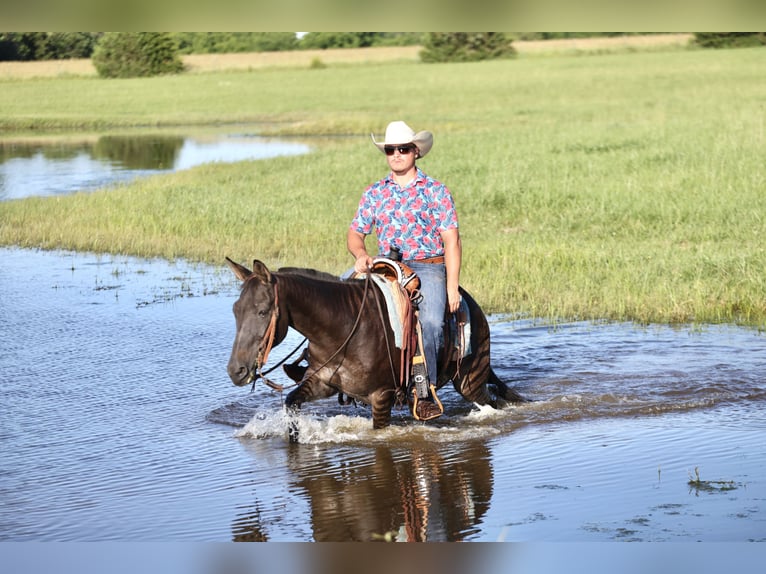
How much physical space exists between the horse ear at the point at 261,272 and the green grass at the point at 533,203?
6047mm

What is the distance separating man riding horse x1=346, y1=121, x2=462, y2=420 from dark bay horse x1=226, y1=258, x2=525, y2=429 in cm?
22

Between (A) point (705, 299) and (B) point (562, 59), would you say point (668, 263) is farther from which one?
(B) point (562, 59)

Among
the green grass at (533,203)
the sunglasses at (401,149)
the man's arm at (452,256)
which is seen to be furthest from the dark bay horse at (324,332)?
the green grass at (533,203)

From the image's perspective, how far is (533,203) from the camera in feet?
57.9

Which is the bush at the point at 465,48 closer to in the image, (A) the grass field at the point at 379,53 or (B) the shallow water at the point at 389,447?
(A) the grass field at the point at 379,53

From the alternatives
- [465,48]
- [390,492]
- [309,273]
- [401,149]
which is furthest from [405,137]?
[465,48]

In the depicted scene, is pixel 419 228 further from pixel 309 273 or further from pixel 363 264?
pixel 309 273

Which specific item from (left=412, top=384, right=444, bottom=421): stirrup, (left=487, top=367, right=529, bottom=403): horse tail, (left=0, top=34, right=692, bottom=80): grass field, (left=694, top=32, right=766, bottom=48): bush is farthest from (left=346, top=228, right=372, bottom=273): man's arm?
(left=694, top=32, right=766, bottom=48): bush

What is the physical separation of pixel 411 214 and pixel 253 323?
1.26m

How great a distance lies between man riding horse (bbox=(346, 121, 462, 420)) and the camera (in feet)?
21.7

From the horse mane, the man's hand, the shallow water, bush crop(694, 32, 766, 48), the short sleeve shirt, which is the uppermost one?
bush crop(694, 32, 766, 48)

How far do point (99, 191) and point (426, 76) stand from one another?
36.2 metres

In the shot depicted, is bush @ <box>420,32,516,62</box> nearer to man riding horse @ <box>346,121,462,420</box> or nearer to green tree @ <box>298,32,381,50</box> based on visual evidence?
green tree @ <box>298,32,381,50</box>
